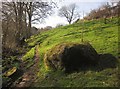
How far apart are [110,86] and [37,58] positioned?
375 inches

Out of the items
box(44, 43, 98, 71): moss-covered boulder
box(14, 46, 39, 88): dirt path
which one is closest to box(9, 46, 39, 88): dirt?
box(14, 46, 39, 88): dirt path

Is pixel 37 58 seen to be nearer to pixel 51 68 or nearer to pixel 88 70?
pixel 51 68

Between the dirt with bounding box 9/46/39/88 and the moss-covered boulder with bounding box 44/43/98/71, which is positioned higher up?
the moss-covered boulder with bounding box 44/43/98/71

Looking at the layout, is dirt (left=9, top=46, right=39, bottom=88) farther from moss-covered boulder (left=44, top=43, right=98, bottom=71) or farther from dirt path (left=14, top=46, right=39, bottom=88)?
moss-covered boulder (left=44, top=43, right=98, bottom=71)

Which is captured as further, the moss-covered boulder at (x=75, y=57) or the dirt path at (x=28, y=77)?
the dirt path at (x=28, y=77)

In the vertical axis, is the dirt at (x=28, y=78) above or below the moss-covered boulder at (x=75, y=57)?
below

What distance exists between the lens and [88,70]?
14242 mm

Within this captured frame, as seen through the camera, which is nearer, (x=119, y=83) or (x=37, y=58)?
(x=119, y=83)

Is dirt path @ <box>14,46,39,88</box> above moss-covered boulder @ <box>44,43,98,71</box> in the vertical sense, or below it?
below

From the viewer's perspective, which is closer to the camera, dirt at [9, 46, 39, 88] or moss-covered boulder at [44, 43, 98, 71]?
moss-covered boulder at [44, 43, 98, 71]

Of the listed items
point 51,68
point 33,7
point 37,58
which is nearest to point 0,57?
point 37,58

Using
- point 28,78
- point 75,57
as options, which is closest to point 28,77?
point 28,78

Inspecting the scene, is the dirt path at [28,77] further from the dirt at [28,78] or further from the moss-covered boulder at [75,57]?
the moss-covered boulder at [75,57]

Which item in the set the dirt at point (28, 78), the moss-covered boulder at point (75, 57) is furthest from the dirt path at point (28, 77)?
the moss-covered boulder at point (75, 57)
